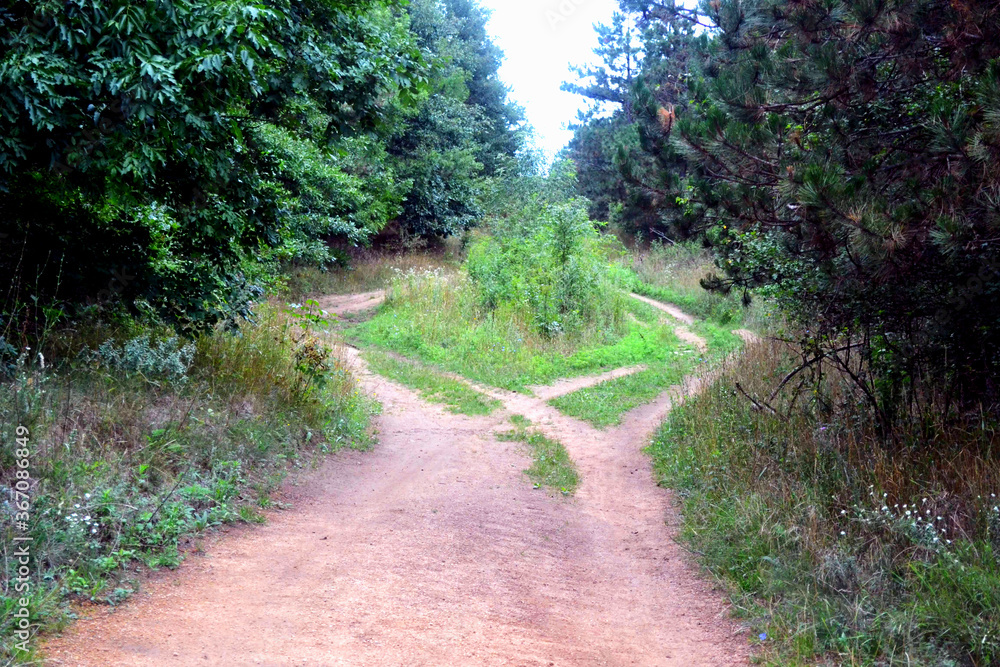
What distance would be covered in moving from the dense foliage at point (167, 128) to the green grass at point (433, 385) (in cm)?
356

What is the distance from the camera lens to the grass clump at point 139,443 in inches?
180

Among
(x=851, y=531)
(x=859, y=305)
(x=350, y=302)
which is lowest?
(x=851, y=531)

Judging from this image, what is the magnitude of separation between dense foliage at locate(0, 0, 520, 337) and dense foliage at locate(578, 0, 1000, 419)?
3202mm

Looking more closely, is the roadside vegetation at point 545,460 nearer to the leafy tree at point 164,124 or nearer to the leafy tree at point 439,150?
the leafy tree at point 164,124

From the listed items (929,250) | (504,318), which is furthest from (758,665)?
(504,318)

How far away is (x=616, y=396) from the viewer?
12938mm

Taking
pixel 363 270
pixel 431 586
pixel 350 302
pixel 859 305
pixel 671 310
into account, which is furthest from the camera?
pixel 363 270

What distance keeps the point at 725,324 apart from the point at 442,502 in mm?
14110

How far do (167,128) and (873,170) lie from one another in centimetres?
495

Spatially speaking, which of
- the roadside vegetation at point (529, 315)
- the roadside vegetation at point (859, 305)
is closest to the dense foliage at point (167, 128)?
the roadside vegetation at point (859, 305)

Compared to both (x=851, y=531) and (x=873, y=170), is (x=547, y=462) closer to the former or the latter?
(x=851, y=531)

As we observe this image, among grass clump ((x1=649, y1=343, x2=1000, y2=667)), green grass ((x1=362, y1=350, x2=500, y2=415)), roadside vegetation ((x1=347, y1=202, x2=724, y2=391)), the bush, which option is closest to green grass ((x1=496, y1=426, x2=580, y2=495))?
green grass ((x1=362, y1=350, x2=500, y2=415))

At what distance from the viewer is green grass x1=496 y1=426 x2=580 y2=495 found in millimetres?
8641

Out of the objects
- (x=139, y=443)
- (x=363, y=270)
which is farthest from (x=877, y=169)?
(x=363, y=270)
